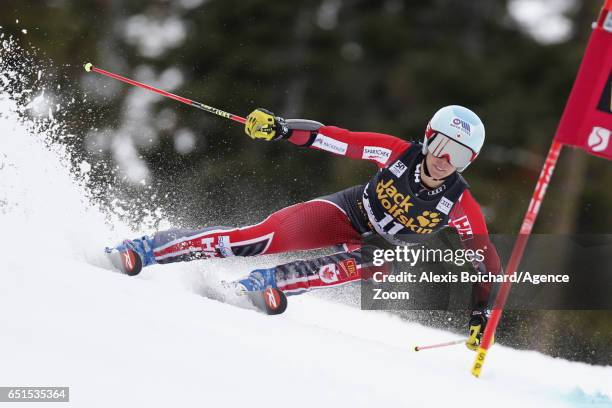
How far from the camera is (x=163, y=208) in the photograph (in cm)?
719

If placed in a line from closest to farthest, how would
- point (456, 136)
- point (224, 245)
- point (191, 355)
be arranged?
point (191, 355) → point (456, 136) → point (224, 245)

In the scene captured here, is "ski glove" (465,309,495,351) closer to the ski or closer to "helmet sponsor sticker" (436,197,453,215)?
"helmet sponsor sticker" (436,197,453,215)

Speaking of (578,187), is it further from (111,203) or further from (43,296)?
(43,296)

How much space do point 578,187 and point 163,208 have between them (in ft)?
26.0

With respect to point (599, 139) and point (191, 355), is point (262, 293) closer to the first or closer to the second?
point (191, 355)

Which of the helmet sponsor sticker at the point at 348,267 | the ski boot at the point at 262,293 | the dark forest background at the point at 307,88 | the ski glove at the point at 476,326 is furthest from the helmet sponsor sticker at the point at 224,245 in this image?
the dark forest background at the point at 307,88

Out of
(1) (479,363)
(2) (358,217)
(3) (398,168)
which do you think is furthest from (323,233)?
(1) (479,363)

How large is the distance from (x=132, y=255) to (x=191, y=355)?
1.83m

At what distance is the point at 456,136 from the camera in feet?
15.0

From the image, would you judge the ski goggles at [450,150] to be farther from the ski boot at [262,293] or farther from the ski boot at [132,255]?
the ski boot at [132,255]

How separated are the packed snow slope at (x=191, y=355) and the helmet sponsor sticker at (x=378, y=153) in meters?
1.04

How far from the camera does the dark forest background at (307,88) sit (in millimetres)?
13430

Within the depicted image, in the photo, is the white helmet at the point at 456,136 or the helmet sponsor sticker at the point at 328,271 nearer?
the white helmet at the point at 456,136

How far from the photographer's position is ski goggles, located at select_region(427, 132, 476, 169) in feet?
15.0
